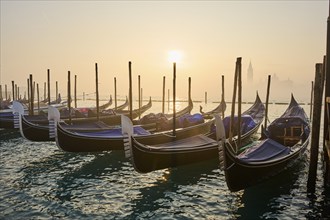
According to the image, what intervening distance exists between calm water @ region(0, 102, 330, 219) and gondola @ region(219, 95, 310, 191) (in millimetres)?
612

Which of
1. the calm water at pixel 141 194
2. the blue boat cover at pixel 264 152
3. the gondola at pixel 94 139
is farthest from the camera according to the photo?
the gondola at pixel 94 139

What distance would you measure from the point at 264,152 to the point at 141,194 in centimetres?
416

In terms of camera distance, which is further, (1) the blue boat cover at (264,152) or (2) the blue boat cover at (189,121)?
(2) the blue boat cover at (189,121)

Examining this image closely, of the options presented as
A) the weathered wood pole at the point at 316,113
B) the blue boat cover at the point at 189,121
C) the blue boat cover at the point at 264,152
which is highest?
the weathered wood pole at the point at 316,113

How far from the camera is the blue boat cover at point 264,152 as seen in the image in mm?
9334

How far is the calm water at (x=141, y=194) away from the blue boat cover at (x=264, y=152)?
93cm

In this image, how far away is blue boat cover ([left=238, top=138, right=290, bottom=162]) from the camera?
9.33 metres

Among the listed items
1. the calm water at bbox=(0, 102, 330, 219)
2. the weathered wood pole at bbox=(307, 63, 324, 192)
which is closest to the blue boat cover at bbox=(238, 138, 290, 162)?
the calm water at bbox=(0, 102, 330, 219)

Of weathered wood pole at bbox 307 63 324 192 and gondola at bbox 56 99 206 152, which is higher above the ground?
weathered wood pole at bbox 307 63 324 192

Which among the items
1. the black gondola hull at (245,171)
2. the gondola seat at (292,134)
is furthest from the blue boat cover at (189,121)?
the black gondola hull at (245,171)

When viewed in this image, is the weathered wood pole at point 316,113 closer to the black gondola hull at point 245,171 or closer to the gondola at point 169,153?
the black gondola hull at point 245,171

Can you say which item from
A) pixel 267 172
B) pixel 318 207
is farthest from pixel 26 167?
pixel 318 207

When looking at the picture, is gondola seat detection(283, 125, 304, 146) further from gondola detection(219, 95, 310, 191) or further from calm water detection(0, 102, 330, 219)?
calm water detection(0, 102, 330, 219)

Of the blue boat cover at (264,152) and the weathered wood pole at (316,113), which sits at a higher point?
the weathered wood pole at (316,113)
